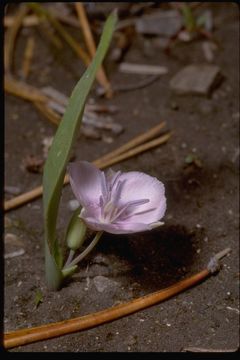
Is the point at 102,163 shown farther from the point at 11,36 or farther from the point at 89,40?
the point at 11,36

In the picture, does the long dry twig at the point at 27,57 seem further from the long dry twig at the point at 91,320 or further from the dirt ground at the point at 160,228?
the long dry twig at the point at 91,320

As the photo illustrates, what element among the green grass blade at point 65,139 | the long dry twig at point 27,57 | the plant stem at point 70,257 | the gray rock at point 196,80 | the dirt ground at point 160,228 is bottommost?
the dirt ground at point 160,228

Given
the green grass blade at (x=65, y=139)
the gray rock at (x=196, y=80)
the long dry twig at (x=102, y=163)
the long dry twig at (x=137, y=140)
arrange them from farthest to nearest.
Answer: the gray rock at (x=196, y=80) < the long dry twig at (x=137, y=140) < the long dry twig at (x=102, y=163) < the green grass blade at (x=65, y=139)

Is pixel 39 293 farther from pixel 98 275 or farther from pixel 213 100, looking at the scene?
pixel 213 100

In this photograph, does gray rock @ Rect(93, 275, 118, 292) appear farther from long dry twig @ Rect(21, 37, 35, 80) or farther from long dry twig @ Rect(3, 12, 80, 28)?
long dry twig @ Rect(3, 12, 80, 28)

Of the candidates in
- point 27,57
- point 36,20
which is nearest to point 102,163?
point 27,57

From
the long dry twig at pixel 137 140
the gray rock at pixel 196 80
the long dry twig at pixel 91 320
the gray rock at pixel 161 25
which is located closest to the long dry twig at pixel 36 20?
the gray rock at pixel 161 25

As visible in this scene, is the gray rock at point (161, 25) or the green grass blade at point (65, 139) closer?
the green grass blade at point (65, 139)
